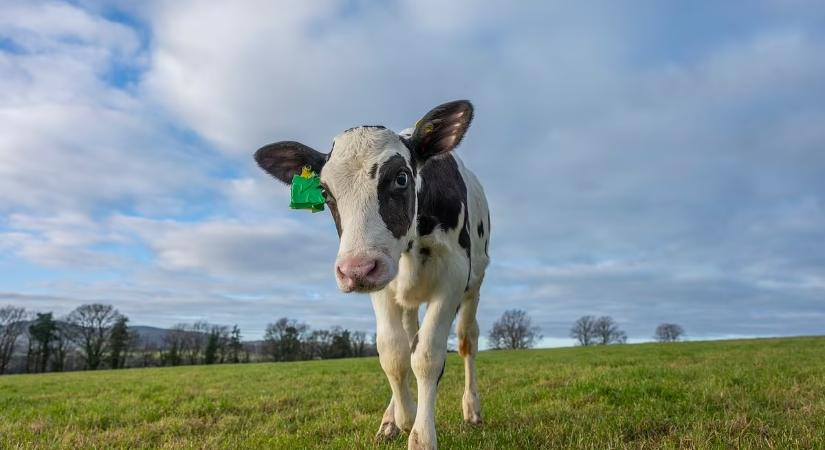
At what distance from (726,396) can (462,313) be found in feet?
10.0

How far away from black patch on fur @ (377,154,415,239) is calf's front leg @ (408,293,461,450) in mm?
851

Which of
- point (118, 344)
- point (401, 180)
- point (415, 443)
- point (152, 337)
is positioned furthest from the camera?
point (152, 337)

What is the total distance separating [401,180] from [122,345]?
76.7 metres

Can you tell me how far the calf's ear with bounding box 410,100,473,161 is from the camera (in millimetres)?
4754

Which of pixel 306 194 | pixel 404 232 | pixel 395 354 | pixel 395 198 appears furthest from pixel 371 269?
pixel 395 354

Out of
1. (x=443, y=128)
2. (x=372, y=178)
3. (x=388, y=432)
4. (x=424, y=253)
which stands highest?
(x=443, y=128)

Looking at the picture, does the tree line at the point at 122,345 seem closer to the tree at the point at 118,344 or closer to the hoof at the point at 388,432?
the tree at the point at 118,344

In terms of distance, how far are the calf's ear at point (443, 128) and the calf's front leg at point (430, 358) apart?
125cm

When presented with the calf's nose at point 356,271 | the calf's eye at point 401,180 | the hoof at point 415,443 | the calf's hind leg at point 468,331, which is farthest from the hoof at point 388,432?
the calf's eye at point 401,180

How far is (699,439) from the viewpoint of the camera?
13.7 feet

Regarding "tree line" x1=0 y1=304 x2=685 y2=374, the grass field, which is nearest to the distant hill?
"tree line" x1=0 y1=304 x2=685 y2=374

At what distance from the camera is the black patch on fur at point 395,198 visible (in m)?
4.01

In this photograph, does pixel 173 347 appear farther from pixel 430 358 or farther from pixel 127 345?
pixel 430 358

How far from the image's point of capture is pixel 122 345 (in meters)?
70.6
